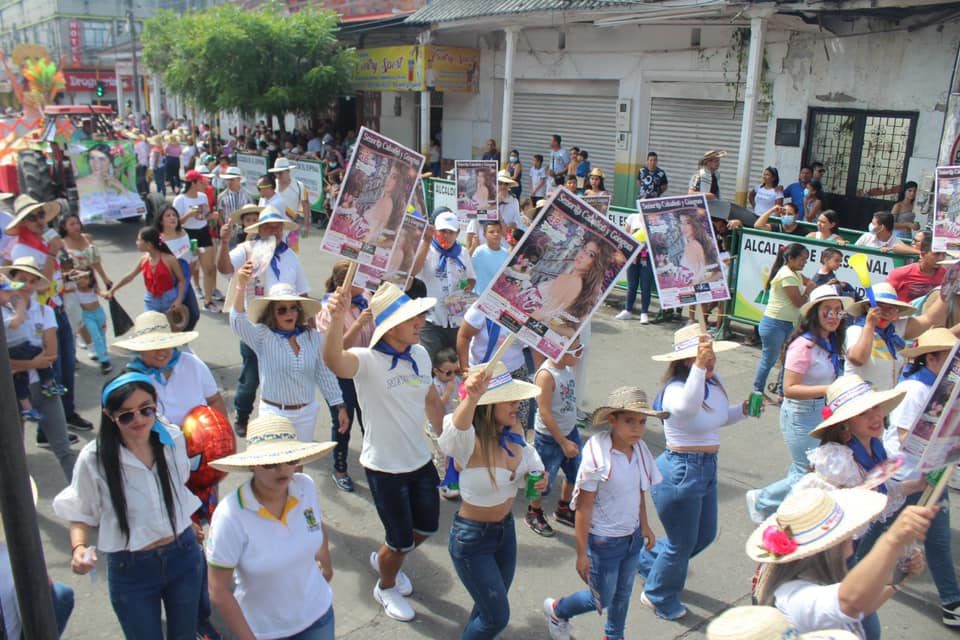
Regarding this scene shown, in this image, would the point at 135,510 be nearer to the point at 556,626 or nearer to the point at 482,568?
the point at 482,568

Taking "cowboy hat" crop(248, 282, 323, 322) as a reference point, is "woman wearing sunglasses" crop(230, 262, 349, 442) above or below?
below

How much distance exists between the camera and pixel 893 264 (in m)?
8.84

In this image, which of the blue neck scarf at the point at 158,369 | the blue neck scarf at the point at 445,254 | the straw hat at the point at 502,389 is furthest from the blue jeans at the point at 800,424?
the blue neck scarf at the point at 158,369

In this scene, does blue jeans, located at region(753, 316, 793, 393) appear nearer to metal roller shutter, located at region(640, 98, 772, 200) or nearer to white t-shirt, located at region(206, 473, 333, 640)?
white t-shirt, located at region(206, 473, 333, 640)

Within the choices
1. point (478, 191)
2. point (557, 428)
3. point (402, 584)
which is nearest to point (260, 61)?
point (478, 191)

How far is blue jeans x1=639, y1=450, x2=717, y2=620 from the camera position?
452 centimetres

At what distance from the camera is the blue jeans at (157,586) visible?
3.47 m

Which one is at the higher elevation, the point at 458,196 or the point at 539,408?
the point at 458,196

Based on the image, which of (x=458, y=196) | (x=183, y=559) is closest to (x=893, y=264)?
(x=458, y=196)

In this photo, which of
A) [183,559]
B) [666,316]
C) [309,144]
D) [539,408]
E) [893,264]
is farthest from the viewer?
[309,144]

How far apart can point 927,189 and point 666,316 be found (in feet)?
15.8

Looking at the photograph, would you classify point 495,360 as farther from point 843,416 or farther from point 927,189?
point 927,189

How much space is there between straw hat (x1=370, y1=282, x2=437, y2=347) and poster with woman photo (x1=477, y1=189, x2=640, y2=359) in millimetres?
559

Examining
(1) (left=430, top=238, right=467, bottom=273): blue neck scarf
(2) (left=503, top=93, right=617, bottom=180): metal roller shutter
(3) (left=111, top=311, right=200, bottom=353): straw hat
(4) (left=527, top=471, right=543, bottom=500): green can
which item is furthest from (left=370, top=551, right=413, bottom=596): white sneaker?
(2) (left=503, top=93, right=617, bottom=180): metal roller shutter
